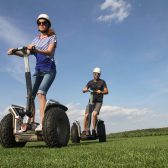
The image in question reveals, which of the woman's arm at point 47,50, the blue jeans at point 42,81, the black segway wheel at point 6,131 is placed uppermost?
the woman's arm at point 47,50

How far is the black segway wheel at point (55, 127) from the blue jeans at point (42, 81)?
423 mm

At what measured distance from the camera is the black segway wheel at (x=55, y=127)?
23.2ft

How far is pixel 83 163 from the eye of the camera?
4.07 meters

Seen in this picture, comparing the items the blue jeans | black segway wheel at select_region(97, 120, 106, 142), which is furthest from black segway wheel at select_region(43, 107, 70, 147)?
black segway wheel at select_region(97, 120, 106, 142)

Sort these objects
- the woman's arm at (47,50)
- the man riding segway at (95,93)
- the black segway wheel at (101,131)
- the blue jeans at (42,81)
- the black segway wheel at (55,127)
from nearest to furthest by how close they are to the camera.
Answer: the black segway wheel at (55,127) < the woman's arm at (47,50) < the blue jeans at (42,81) < the black segway wheel at (101,131) < the man riding segway at (95,93)

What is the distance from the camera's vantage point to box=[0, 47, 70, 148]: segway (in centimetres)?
711

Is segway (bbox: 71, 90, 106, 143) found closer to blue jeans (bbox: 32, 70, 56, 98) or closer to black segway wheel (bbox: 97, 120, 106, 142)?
black segway wheel (bbox: 97, 120, 106, 142)

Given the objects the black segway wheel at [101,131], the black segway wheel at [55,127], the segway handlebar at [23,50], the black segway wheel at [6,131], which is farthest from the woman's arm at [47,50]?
the black segway wheel at [101,131]

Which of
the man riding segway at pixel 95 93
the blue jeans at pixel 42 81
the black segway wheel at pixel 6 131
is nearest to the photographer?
the blue jeans at pixel 42 81

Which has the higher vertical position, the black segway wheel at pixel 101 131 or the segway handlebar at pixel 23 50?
the segway handlebar at pixel 23 50

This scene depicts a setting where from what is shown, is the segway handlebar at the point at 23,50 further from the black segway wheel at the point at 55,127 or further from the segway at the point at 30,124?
the black segway wheel at the point at 55,127

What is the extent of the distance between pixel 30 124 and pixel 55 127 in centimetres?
68

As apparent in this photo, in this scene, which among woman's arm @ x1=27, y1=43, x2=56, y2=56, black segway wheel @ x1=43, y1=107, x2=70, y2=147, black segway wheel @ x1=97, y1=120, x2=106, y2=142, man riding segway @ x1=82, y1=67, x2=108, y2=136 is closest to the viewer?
black segway wheel @ x1=43, y1=107, x2=70, y2=147

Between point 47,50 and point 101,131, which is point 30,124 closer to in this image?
point 47,50
